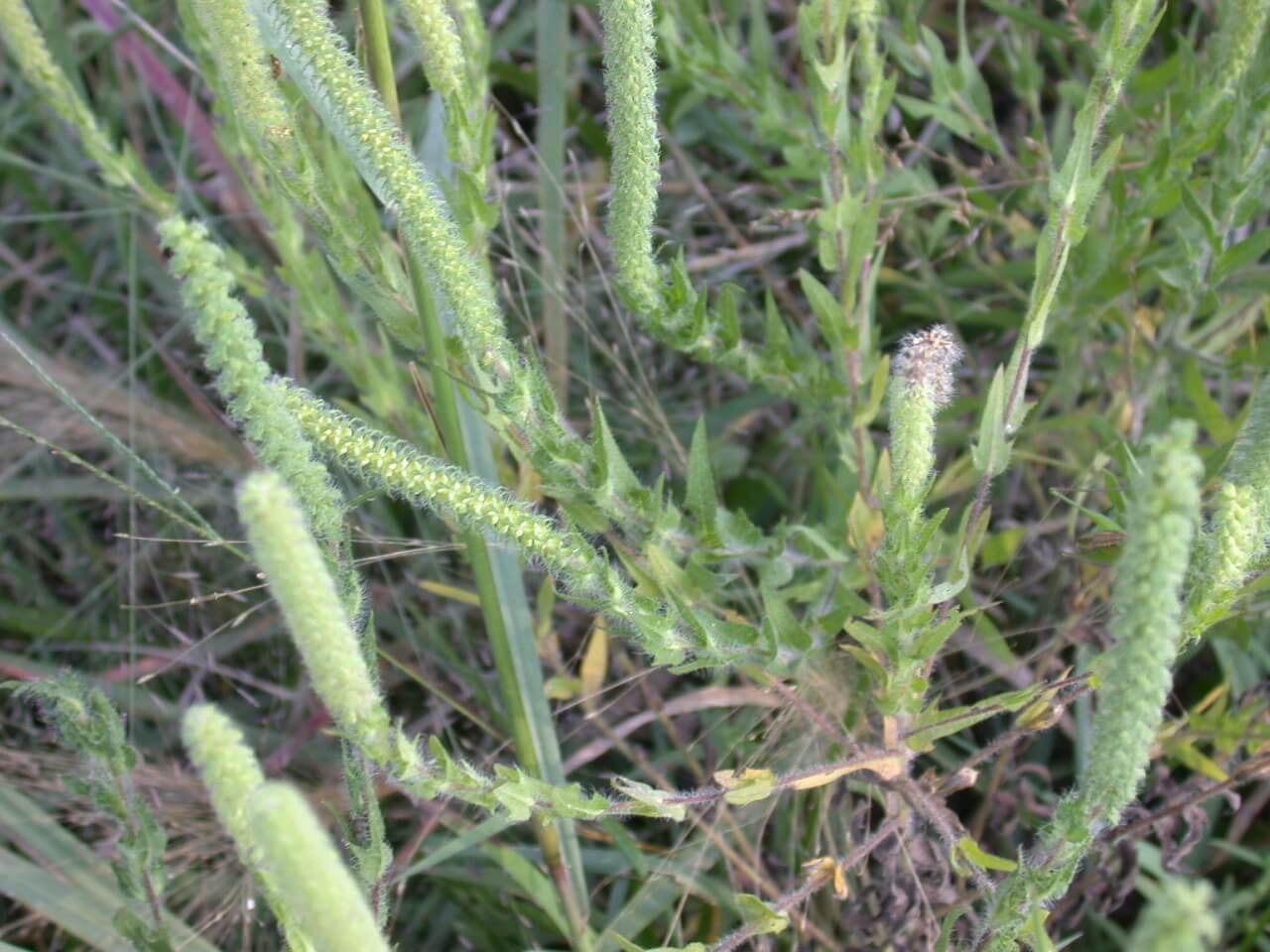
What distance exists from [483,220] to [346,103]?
0.33m

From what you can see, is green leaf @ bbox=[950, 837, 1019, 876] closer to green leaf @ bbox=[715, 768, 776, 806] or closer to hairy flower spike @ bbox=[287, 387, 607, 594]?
green leaf @ bbox=[715, 768, 776, 806]

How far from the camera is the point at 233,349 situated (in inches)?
42.1

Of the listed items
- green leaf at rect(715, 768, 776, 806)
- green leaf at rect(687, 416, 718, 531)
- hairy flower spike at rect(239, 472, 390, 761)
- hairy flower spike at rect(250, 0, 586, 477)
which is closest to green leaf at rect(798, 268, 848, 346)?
green leaf at rect(687, 416, 718, 531)

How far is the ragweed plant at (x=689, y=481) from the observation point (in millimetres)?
1268

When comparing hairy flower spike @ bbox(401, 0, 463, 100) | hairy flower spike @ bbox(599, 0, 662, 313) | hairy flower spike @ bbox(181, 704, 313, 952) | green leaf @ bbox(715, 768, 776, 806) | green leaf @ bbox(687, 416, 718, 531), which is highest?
hairy flower spike @ bbox(401, 0, 463, 100)

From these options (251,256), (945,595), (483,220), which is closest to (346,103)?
(483,220)

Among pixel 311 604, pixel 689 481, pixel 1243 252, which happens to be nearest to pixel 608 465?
pixel 689 481

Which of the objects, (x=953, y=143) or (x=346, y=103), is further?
(x=953, y=143)

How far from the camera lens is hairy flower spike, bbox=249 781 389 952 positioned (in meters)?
Answer: 0.83

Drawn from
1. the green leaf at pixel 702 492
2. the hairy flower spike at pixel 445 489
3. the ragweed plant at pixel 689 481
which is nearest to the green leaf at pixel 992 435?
the ragweed plant at pixel 689 481

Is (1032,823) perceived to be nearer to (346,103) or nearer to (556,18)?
(346,103)

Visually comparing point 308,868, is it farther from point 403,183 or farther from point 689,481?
point 689,481

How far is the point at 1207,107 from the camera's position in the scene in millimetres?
1808

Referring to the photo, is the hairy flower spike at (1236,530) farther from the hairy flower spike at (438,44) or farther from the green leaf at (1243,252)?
the hairy flower spike at (438,44)
